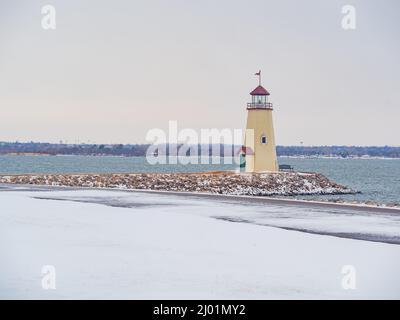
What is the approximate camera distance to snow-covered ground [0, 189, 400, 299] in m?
8.76

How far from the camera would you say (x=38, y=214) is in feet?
56.1

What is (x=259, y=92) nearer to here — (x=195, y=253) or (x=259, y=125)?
(x=259, y=125)

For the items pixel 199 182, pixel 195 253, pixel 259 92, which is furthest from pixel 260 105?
pixel 195 253

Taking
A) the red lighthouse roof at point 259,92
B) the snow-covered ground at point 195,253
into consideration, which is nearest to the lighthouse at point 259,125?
the red lighthouse roof at point 259,92

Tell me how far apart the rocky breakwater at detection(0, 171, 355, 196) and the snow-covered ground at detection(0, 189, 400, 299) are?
80.8 ft

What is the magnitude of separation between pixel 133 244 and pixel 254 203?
9.81 metres

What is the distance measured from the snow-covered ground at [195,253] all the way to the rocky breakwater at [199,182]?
80.8 feet

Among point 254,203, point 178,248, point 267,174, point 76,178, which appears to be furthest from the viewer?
point 267,174

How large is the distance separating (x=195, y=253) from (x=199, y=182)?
37.0 meters

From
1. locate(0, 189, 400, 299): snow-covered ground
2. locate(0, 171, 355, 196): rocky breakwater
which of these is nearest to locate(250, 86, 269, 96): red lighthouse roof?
locate(0, 171, 355, 196): rocky breakwater

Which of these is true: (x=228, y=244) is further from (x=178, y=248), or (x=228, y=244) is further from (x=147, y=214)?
(x=147, y=214)

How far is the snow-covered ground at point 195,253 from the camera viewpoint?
8758 millimetres

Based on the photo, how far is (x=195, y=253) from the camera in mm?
11352

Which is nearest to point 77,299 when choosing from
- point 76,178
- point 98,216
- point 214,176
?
point 98,216
